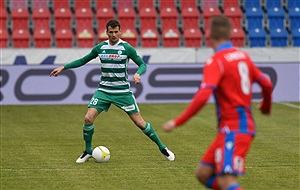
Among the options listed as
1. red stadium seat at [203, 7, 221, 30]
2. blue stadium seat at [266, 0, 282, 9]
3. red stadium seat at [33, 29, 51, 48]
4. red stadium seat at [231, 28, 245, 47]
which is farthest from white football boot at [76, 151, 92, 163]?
blue stadium seat at [266, 0, 282, 9]

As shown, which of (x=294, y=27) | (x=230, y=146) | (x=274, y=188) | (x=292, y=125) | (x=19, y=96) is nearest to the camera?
(x=230, y=146)

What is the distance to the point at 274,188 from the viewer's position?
9734 millimetres

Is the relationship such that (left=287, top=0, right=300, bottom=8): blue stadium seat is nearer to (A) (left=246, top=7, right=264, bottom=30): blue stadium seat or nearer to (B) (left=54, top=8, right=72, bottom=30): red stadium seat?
(A) (left=246, top=7, right=264, bottom=30): blue stadium seat

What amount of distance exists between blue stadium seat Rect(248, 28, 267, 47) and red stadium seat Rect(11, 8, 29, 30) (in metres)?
6.70

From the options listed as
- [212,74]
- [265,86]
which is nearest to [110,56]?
[265,86]

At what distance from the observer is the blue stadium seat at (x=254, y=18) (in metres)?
24.9

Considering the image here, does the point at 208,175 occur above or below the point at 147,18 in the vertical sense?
above

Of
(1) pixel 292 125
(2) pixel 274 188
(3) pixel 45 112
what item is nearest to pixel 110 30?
(2) pixel 274 188

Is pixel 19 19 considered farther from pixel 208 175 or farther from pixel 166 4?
pixel 208 175

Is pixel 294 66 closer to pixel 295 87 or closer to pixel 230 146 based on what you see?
pixel 295 87

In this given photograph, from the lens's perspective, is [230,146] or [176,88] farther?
[176,88]

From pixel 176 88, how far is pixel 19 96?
4088mm

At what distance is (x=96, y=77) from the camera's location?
21.3 metres

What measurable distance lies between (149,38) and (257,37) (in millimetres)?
3338
